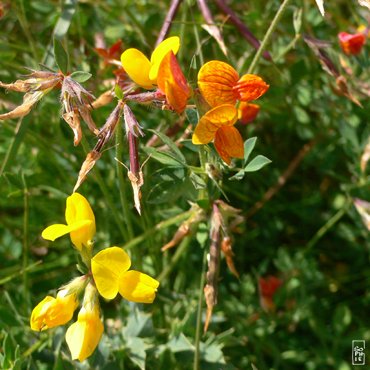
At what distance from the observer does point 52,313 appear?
150cm

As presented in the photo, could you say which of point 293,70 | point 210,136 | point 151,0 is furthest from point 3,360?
point 151,0

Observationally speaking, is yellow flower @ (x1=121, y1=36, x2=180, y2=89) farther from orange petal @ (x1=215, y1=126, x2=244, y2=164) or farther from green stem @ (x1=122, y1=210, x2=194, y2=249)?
green stem @ (x1=122, y1=210, x2=194, y2=249)

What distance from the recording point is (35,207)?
253cm

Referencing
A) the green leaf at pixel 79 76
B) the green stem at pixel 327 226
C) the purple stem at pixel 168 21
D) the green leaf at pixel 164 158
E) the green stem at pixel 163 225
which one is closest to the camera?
the green leaf at pixel 79 76

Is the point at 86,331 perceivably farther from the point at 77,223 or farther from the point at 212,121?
the point at 212,121

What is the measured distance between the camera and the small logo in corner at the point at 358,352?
232cm

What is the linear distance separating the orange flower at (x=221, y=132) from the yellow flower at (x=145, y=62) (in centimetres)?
16

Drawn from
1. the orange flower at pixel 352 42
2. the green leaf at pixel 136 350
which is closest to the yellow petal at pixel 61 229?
the green leaf at pixel 136 350

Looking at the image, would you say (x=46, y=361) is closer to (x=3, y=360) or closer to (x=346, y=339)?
(x=3, y=360)

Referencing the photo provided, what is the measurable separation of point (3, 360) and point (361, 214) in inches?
50.2

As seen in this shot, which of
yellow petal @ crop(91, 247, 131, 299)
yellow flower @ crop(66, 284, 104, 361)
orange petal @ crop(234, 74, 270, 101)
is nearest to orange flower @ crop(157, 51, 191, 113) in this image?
orange petal @ crop(234, 74, 270, 101)

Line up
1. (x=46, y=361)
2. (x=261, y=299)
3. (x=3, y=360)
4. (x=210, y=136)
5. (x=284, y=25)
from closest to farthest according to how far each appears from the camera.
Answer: (x=210, y=136)
(x=3, y=360)
(x=46, y=361)
(x=261, y=299)
(x=284, y=25)

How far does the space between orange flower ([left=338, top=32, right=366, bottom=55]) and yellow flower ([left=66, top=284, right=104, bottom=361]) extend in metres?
1.29

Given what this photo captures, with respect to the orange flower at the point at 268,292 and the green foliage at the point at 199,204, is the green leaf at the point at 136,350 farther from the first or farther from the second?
the orange flower at the point at 268,292
